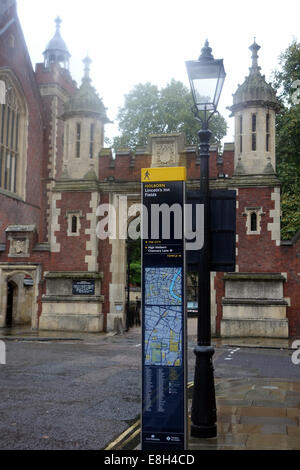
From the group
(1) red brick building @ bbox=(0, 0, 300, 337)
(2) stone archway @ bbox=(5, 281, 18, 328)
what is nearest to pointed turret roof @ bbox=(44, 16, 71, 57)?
(1) red brick building @ bbox=(0, 0, 300, 337)

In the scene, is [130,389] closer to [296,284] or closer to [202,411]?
[202,411]

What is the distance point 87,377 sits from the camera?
32.3 feet

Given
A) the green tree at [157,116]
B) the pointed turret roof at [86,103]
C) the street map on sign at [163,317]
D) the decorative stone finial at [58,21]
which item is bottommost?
the street map on sign at [163,317]

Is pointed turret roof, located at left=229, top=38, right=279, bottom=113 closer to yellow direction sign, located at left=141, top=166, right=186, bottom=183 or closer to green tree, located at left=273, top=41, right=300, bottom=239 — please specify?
green tree, located at left=273, top=41, right=300, bottom=239

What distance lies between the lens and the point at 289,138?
2730cm

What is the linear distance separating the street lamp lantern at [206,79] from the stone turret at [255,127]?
13119mm

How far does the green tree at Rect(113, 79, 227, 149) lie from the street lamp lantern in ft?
96.6

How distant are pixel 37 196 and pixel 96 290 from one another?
41.5ft

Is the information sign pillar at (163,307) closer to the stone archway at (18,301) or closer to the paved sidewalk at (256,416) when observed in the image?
the paved sidewalk at (256,416)

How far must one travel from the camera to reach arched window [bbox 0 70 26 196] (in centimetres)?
2772

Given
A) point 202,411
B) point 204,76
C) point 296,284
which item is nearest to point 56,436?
point 202,411

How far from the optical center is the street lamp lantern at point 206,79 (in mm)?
6227

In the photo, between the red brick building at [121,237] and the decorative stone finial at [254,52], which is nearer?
the red brick building at [121,237]

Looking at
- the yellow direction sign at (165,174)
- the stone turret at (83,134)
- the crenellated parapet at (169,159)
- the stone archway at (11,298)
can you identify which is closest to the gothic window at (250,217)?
the crenellated parapet at (169,159)
